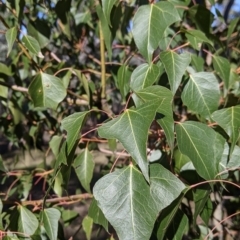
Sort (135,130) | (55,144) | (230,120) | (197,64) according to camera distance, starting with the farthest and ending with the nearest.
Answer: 1. (55,144)
2. (197,64)
3. (230,120)
4. (135,130)

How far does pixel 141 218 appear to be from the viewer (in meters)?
0.70

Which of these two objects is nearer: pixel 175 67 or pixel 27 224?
pixel 175 67

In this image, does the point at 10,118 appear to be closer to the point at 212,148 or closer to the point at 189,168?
the point at 189,168

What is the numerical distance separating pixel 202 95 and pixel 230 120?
11 cm

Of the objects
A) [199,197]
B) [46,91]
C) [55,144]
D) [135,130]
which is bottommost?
[55,144]

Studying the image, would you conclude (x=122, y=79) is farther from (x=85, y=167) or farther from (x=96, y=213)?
(x=96, y=213)

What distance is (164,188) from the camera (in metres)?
0.74

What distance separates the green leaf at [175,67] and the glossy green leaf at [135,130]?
0.17m

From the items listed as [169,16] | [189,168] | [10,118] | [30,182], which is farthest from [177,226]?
[10,118]

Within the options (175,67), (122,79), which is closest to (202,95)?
(175,67)

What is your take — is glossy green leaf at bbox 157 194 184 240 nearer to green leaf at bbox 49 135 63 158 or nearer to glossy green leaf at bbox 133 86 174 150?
glossy green leaf at bbox 133 86 174 150

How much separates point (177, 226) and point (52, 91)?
46 cm

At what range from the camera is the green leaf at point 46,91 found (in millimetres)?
1124

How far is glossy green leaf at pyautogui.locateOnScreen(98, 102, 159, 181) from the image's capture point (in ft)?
2.27
